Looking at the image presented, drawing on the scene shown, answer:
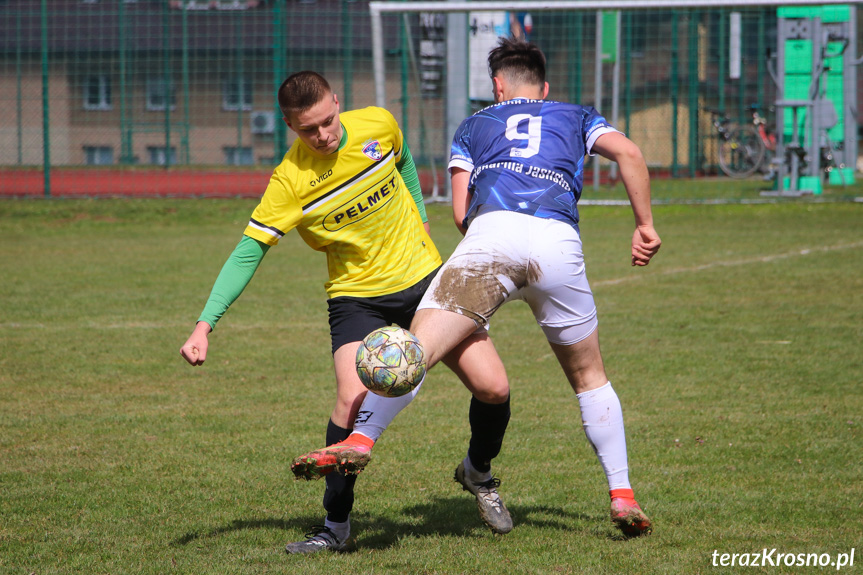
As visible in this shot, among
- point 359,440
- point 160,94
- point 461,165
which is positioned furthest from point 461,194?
point 160,94

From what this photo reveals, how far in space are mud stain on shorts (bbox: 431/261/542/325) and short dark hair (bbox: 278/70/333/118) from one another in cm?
88

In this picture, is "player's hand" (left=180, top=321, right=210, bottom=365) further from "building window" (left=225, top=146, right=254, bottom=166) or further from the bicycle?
Answer: the bicycle

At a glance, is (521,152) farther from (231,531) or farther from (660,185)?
(660,185)

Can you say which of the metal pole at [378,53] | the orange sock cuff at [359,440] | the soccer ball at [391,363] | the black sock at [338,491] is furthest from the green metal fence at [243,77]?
the soccer ball at [391,363]

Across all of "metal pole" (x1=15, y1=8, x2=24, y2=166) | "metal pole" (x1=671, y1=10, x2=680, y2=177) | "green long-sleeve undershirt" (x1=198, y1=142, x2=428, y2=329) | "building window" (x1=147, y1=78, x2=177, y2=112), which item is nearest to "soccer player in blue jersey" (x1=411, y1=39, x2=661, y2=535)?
"green long-sleeve undershirt" (x1=198, y1=142, x2=428, y2=329)

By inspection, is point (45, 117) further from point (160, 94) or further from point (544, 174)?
point (544, 174)

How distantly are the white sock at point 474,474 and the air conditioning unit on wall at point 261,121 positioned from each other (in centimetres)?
2052

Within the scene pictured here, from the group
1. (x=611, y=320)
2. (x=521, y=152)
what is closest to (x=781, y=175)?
(x=611, y=320)

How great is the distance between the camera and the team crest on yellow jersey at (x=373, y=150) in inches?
Answer: 158

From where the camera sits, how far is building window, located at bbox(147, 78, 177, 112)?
23.1 metres

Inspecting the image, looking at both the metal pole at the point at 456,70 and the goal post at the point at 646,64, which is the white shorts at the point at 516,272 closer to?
the goal post at the point at 646,64

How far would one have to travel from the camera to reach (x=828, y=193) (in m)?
17.8

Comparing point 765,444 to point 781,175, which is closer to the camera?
point 765,444

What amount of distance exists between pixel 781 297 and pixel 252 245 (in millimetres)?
6772
